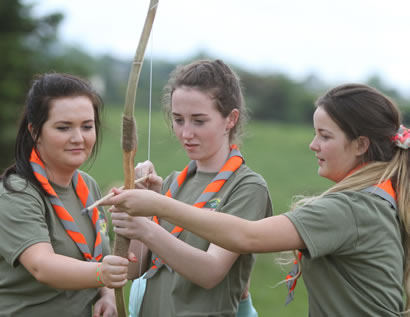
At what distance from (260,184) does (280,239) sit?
559 mm

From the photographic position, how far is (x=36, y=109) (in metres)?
3.54

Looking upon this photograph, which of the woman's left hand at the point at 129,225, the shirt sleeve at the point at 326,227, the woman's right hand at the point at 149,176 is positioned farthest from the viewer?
the woman's right hand at the point at 149,176

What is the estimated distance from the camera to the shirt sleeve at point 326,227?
298 cm

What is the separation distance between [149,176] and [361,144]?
55.8 inches

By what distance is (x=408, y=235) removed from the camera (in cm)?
326

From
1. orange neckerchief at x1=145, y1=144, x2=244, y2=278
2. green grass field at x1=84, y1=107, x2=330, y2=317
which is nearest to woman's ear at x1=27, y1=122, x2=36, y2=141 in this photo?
orange neckerchief at x1=145, y1=144, x2=244, y2=278

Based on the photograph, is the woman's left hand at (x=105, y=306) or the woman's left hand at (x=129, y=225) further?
the woman's left hand at (x=105, y=306)

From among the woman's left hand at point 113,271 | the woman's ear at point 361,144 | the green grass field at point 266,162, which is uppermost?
the woman's ear at point 361,144

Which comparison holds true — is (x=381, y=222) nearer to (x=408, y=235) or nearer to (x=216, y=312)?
(x=408, y=235)

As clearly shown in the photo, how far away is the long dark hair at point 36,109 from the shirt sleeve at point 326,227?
165cm

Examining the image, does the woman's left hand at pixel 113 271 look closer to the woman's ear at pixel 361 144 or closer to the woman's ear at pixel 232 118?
the woman's ear at pixel 232 118

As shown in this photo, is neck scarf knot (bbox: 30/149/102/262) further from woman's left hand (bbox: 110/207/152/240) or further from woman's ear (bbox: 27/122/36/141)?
woman's left hand (bbox: 110/207/152/240)

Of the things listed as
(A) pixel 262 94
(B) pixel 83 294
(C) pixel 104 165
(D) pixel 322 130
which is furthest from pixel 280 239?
(A) pixel 262 94

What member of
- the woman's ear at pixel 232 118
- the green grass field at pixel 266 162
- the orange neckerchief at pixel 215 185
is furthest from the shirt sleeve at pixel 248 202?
the green grass field at pixel 266 162
